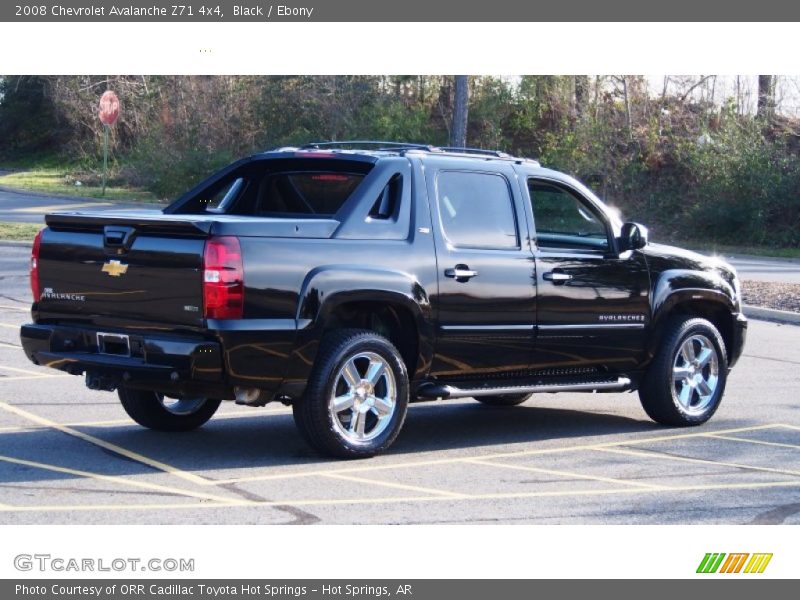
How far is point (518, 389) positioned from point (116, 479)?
2.85 metres

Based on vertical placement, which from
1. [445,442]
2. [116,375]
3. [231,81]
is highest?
[231,81]

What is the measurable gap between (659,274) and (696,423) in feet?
3.84

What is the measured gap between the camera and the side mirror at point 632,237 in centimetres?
941

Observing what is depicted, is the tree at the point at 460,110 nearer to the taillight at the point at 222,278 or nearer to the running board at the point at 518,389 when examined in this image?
the running board at the point at 518,389

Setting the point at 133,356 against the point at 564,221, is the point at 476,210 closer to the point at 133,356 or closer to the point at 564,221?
the point at 564,221

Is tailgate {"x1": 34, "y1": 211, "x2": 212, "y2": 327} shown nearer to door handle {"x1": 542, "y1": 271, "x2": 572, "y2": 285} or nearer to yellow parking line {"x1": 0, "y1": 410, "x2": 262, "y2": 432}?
yellow parking line {"x1": 0, "y1": 410, "x2": 262, "y2": 432}

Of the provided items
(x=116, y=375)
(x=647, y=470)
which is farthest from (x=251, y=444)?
(x=647, y=470)

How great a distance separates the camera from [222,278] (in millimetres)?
7293

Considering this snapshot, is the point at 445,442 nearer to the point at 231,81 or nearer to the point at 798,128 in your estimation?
the point at 798,128

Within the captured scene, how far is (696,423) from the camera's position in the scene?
9.88 meters

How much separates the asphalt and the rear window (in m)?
1.57

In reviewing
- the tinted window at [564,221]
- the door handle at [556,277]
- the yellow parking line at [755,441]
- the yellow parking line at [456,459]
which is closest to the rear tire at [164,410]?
the yellow parking line at [456,459]

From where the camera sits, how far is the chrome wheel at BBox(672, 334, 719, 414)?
988 cm

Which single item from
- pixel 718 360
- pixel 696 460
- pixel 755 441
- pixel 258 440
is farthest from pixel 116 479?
pixel 718 360
